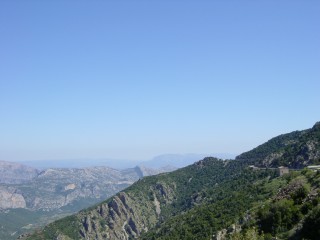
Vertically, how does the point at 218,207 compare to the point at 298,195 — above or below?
below

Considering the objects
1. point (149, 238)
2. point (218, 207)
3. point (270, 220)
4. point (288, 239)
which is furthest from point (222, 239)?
point (149, 238)

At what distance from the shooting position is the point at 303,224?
44.4 m

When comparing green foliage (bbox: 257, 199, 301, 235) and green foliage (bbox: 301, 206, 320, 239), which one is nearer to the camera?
green foliage (bbox: 301, 206, 320, 239)

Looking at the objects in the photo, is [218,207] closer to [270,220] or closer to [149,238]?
[149,238]

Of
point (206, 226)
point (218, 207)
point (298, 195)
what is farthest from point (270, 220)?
point (218, 207)

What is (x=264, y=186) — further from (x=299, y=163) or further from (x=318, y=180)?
(x=318, y=180)

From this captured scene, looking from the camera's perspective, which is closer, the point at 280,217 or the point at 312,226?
the point at 312,226

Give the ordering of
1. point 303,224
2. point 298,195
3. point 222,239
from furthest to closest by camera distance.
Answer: point 222,239, point 298,195, point 303,224

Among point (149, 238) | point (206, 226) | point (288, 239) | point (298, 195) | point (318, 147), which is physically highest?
point (318, 147)

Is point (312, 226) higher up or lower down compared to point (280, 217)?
higher up

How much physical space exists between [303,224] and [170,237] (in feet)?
288

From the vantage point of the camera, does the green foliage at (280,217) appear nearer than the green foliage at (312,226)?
No

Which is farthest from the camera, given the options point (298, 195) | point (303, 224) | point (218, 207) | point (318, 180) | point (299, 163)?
point (299, 163)

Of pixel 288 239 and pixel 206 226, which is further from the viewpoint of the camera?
pixel 206 226
